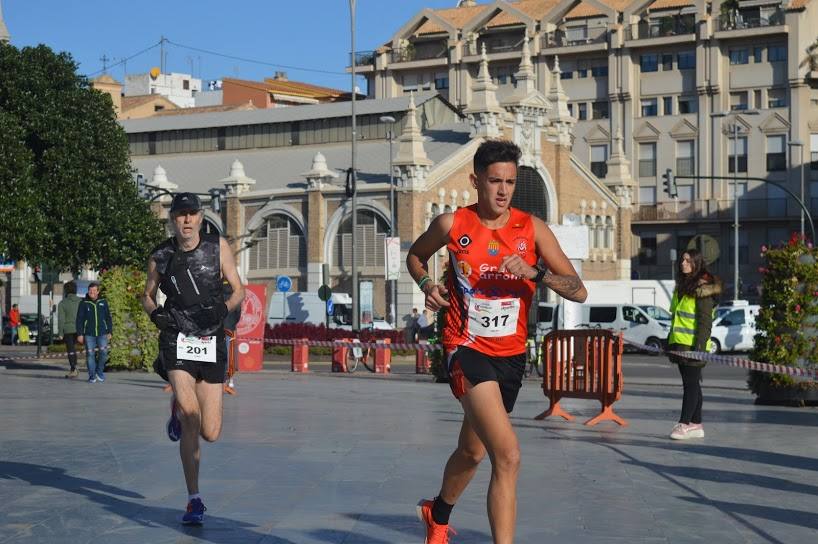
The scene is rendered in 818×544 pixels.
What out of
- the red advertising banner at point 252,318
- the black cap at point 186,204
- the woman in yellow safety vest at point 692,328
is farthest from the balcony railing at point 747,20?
the black cap at point 186,204

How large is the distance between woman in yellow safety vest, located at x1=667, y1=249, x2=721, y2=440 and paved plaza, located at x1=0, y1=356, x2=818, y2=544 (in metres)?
0.24

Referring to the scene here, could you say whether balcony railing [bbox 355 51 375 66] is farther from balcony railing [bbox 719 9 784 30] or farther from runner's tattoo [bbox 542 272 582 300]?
runner's tattoo [bbox 542 272 582 300]

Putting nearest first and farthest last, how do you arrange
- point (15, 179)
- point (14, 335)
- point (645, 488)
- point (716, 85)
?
point (645, 488) → point (15, 179) → point (14, 335) → point (716, 85)

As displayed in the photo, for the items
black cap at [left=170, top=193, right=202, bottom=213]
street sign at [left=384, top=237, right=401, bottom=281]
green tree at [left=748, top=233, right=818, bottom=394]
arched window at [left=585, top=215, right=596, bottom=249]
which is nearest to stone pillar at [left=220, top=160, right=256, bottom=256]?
street sign at [left=384, top=237, right=401, bottom=281]

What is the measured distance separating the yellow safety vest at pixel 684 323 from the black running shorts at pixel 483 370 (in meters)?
7.34

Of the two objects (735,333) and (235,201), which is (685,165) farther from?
(735,333)

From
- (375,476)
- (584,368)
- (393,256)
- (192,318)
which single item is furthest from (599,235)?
(192,318)

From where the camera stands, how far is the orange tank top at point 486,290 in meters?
6.80

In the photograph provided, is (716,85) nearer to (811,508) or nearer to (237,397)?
(237,397)

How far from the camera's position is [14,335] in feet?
195

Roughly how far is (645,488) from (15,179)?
29004 mm

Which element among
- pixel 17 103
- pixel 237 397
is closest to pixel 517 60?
pixel 17 103

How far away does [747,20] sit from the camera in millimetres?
81812

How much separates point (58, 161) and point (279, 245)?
83.6 feet
